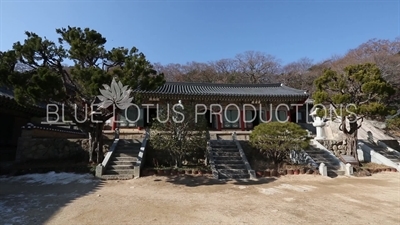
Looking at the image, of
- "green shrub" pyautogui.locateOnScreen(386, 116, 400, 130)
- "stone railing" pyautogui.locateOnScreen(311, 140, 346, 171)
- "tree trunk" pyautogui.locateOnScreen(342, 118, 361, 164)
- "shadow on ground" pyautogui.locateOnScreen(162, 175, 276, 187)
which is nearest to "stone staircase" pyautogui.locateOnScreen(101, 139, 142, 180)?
"shadow on ground" pyautogui.locateOnScreen(162, 175, 276, 187)

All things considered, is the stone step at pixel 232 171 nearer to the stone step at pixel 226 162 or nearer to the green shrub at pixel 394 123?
the stone step at pixel 226 162

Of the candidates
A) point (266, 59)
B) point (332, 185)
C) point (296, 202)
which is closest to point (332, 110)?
point (332, 185)

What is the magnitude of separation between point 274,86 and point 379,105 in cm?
1107

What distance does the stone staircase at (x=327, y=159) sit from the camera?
921 centimetres

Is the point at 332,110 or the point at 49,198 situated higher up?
the point at 332,110

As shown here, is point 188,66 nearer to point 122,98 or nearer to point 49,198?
point 122,98

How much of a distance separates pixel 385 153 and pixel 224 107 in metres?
8.84

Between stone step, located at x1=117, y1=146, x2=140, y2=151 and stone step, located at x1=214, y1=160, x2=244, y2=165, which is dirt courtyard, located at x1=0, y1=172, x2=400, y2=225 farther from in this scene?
stone step, located at x1=117, y1=146, x2=140, y2=151

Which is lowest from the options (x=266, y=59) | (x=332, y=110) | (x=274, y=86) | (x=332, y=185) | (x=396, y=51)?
(x=332, y=185)

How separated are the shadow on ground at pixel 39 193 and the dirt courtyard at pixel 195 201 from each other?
2 cm

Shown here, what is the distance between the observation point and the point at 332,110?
10656 millimetres

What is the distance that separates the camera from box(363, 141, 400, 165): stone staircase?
11.0 metres

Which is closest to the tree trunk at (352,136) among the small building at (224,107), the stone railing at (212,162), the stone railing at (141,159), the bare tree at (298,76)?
the small building at (224,107)

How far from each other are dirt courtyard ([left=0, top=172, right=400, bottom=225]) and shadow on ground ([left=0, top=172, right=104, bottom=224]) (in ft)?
0.05
